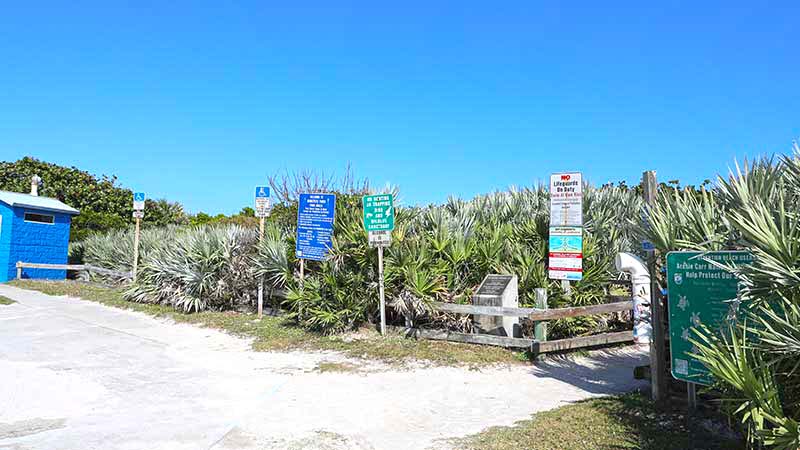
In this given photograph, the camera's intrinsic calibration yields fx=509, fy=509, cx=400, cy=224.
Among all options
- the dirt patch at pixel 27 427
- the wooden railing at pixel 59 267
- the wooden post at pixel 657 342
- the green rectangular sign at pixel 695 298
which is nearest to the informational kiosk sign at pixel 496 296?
the wooden post at pixel 657 342

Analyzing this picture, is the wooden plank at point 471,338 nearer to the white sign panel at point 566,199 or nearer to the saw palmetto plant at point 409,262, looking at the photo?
the saw palmetto plant at point 409,262

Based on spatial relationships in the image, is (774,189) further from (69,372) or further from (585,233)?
(69,372)

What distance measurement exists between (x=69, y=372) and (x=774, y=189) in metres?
9.61

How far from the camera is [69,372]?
7.92 metres

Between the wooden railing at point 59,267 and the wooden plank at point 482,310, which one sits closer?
the wooden plank at point 482,310

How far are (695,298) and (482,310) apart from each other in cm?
417

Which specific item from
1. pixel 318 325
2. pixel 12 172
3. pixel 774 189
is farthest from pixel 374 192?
pixel 12 172

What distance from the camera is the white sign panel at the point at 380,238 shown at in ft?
33.7

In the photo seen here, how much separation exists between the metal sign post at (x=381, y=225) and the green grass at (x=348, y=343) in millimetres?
724

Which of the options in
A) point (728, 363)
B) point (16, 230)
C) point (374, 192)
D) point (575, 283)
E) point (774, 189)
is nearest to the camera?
point (728, 363)

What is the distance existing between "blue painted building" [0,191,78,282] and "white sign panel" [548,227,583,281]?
22.4 meters

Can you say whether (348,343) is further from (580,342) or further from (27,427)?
(27,427)

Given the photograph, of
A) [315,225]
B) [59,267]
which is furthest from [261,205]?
[59,267]

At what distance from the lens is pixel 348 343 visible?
32.7ft
